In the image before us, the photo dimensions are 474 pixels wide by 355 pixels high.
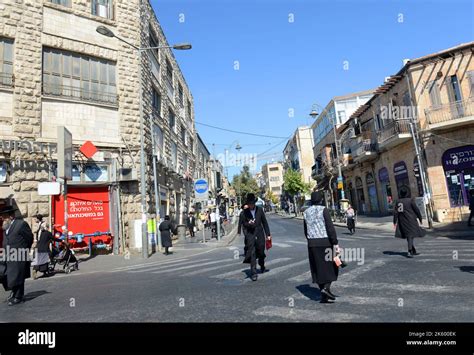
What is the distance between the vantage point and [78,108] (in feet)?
51.6

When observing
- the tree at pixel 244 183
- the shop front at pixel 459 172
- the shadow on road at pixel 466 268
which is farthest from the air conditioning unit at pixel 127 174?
the tree at pixel 244 183

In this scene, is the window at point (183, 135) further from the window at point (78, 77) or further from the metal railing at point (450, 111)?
the metal railing at point (450, 111)

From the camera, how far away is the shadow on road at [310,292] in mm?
5414

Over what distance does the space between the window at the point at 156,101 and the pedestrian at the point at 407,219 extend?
15.6 meters

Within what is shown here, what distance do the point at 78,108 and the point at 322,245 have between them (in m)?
14.3

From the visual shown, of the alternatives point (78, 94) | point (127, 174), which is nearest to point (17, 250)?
point (127, 174)

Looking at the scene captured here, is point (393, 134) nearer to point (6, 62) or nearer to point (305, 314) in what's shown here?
point (305, 314)

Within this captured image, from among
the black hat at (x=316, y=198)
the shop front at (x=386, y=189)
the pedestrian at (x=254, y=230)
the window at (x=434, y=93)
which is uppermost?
the window at (x=434, y=93)

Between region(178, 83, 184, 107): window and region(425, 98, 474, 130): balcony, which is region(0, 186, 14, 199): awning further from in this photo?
region(425, 98, 474, 130): balcony

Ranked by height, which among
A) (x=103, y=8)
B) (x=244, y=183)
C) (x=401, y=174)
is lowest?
(x=401, y=174)

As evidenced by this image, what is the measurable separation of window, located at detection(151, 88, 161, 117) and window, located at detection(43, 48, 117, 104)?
3.86 metres
